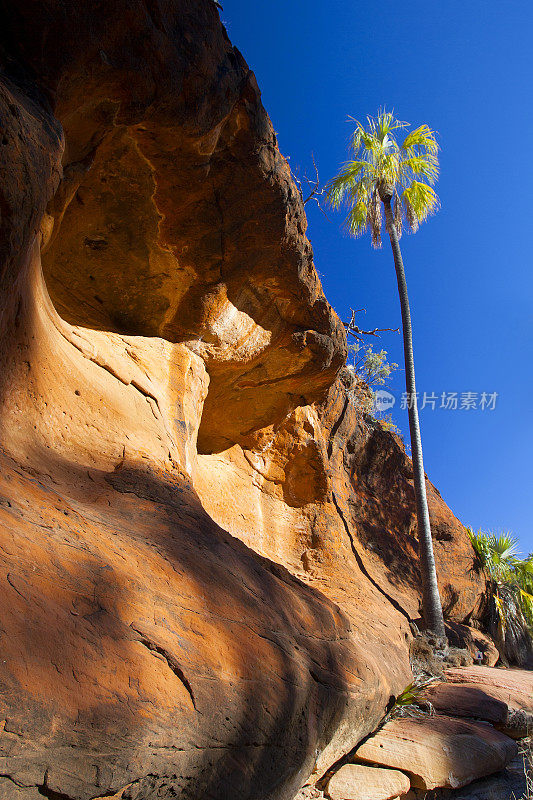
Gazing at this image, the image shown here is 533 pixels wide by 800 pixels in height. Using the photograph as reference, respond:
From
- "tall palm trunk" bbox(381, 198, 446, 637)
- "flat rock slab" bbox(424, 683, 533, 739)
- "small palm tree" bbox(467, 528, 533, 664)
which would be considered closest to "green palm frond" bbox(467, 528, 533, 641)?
"small palm tree" bbox(467, 528, 533, 664)

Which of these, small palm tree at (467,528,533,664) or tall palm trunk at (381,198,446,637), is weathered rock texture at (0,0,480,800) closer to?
tall palm trunk at (381,198,446,637)

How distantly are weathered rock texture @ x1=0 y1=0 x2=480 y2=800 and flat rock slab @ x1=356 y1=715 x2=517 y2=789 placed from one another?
0.39 meters

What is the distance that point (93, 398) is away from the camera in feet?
12.5

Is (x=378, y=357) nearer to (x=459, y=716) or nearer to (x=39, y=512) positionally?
(x=459, y=716)

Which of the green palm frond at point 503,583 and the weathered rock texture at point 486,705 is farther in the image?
the green palm frond at point 503,583

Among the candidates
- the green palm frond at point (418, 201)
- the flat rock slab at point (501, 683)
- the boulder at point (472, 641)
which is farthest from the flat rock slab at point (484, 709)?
the green palm frond at point (418, 201)

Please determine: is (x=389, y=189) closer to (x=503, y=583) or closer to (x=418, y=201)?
(x=418, y=201)

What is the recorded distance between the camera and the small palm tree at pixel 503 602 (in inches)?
428

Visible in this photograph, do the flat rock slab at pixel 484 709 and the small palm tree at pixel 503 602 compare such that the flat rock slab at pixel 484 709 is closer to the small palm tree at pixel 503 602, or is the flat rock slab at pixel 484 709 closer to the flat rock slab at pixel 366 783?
the flat rock slab at pixel 366 783

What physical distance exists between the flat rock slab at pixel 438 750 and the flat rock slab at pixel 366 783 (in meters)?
0.08

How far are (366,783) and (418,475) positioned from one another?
6785 millimetres

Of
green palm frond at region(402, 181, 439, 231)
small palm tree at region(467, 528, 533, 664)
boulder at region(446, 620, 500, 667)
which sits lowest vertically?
boulder at region(446, 620, 500, 667)

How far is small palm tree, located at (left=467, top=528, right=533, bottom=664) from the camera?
35.7 feet

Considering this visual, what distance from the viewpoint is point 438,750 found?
443 cm
